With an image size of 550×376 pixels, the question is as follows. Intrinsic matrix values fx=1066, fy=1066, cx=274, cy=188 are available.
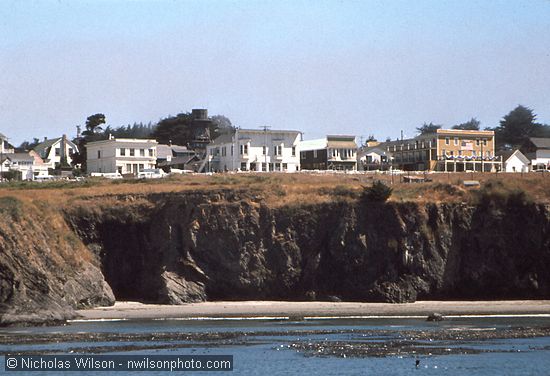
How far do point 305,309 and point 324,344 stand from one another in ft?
71.4

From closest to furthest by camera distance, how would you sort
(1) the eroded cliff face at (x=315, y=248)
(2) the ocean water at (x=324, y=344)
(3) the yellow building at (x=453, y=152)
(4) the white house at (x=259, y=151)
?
(2) the ocean water at (x=324, y=344), (1) the eroded cliff face at (x=315, y=248), (4) the white house at (x=259, y=151), (3) the yellow building at (x=453, y=152)

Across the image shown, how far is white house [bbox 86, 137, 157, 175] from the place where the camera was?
499 feet

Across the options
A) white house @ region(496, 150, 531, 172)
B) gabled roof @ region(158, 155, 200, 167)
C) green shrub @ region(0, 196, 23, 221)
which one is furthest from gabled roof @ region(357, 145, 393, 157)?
green shrub @ region(0, 196, 23, 221)

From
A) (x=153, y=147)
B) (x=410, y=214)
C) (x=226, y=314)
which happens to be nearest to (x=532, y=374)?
(x=226, y=314)

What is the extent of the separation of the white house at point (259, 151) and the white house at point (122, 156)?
11234 mm

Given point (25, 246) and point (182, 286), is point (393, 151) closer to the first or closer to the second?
point (182, 286)

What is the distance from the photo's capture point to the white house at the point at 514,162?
154 metres

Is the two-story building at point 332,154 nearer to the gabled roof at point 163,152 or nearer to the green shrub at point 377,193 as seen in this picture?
the gabled roof at point 163,152

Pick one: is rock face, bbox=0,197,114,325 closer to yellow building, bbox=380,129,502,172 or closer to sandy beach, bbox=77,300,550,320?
sandy beach, bbox=77,300,550,320

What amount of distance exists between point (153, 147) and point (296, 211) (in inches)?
2367

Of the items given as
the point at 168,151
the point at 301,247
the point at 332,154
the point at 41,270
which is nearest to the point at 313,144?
the point at 332,154

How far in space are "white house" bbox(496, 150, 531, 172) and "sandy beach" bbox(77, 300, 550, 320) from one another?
60.1 meters

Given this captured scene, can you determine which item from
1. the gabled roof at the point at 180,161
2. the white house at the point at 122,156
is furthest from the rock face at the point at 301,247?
the gabled roof at the point at 180,161

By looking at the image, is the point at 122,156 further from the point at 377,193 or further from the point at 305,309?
the point at 305,309
